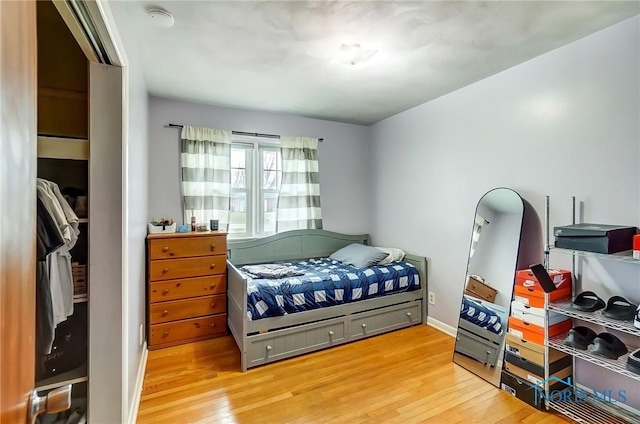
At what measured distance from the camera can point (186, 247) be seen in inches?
114

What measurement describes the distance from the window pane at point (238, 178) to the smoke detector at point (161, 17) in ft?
6.17

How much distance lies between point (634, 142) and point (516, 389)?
175 cm

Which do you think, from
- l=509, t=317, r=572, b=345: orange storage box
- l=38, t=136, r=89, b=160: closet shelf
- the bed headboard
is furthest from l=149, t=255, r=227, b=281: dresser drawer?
l=509, t=317, r=572, b=345: orange storage box

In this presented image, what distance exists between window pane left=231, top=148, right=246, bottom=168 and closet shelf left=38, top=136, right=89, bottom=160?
7.00 feet

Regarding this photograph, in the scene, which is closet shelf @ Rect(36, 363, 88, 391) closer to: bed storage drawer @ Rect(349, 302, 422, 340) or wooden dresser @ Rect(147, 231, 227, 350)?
wooden dresser @ Rect(147, 231, 227, 350)

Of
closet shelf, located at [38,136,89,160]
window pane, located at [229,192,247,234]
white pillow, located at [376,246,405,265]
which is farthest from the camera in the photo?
window pane, located at [229,192,247,234]

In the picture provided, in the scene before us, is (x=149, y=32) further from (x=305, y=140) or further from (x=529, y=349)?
(x=529, y=349)

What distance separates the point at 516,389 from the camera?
2.13 meters

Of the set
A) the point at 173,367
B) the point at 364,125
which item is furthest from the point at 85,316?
the point at 364,125

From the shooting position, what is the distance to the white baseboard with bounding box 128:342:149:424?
71.2 inches

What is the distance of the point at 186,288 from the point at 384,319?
1.94 meters

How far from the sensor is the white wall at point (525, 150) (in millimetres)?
1933

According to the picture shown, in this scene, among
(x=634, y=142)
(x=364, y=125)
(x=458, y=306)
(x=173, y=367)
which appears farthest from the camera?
(x=364, y=125)

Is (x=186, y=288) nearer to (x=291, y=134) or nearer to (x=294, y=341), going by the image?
(x=294, y=341)
